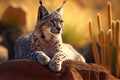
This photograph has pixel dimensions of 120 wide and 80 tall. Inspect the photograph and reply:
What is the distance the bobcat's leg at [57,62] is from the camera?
19.5 feet

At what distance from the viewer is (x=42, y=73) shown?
5785 mm

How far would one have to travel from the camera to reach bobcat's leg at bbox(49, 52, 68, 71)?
5945 millimetres

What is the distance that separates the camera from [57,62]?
6.16 m

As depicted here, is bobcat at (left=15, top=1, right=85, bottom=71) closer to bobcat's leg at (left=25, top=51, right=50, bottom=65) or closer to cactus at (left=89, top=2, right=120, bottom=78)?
bobcat's leg at (left=25, top=51, right=50, bottom=65)

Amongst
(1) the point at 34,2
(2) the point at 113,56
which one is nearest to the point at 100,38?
(2) the point at 113,56

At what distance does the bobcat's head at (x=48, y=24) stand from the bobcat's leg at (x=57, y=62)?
0.33 m

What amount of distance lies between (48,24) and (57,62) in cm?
83

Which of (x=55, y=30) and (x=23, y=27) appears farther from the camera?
(x=23, y=27)

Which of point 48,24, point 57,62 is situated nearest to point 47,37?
point 48,24

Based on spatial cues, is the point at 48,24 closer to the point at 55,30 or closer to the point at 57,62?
the point at 55,30

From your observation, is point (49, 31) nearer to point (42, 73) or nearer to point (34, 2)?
point (42, 73)

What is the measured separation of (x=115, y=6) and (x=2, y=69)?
15.7 metres

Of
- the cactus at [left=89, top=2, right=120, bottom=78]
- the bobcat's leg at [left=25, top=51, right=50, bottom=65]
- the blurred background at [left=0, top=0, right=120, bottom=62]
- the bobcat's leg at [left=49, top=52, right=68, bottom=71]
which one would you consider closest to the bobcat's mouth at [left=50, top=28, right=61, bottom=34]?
the bobcat's leg at [left=49, top=52, right=68, bottom=71]

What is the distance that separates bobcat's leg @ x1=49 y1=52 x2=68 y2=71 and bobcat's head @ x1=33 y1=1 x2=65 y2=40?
0.33 m
